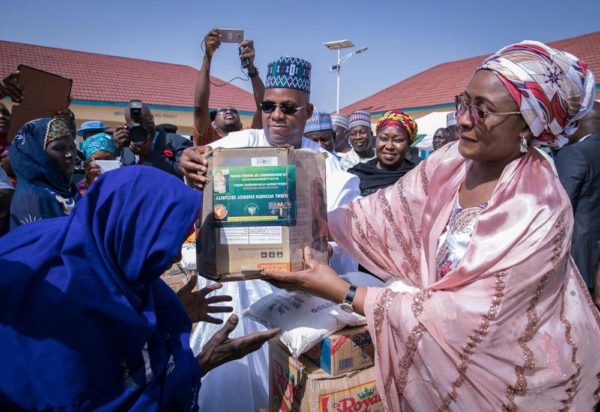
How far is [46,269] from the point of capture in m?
1.36

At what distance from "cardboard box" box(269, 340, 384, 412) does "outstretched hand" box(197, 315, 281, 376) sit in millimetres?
190

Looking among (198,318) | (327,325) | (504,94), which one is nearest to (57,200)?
(198,318)

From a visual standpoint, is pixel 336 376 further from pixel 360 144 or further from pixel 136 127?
pixel 360 144

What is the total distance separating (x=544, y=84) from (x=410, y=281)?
105 cm

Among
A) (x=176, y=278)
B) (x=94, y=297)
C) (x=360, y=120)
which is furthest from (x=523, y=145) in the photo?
(x=360, y=120)

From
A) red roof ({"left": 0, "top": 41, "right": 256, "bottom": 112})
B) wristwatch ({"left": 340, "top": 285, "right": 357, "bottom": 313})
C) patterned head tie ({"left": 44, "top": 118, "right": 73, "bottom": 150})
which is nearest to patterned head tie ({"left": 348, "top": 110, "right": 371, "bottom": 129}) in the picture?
patterned head tie ({"left": 44, "top": 118, "right": 73, "bottom": 150})

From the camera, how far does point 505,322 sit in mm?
A: 1592

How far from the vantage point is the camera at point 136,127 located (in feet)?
15.4

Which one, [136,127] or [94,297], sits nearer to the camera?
[94,297]

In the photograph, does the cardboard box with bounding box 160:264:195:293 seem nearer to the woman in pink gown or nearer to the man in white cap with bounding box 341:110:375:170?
the woman in pink gown

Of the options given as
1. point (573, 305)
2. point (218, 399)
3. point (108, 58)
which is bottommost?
point (218, 399)

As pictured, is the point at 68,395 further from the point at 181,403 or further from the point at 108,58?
the point at 108,58

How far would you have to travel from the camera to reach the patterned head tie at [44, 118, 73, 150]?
3.27 meters

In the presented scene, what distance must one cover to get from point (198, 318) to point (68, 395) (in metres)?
0.95
